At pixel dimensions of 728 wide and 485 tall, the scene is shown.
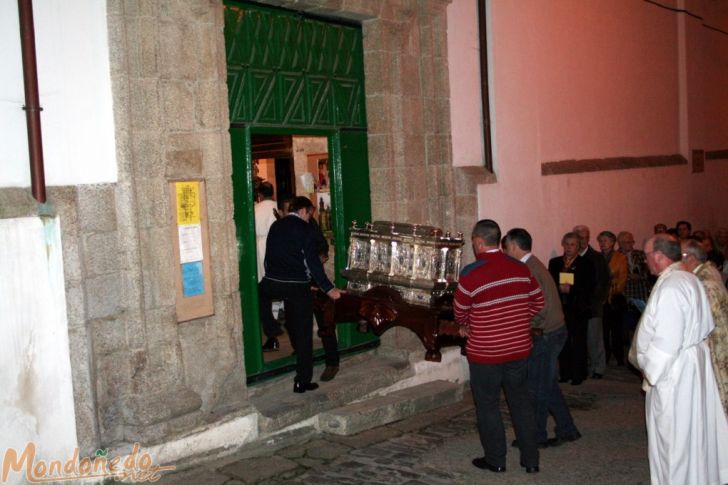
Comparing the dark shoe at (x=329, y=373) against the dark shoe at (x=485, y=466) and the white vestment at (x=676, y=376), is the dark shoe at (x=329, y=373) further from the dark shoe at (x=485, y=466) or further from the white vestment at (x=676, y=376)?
the white vestment at (x=676, y=376)

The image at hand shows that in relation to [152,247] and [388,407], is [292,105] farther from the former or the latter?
[388,407]

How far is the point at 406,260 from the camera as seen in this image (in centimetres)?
777

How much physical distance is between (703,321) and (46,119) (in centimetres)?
474

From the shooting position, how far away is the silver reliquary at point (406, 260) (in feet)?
24.9

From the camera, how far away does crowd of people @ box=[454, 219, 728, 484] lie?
18.7 ft

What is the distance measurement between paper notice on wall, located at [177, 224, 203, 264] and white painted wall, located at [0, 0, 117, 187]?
2.46 feet

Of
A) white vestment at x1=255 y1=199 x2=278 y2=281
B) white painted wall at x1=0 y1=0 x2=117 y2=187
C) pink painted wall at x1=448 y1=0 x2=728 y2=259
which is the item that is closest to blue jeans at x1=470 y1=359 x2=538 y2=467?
white painted wall at x1=0 y1=0 x2=117 y2=187

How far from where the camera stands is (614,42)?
13078 mm

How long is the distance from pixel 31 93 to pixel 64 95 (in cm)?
32

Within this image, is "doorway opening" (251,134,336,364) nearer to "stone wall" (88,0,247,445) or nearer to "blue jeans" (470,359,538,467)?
"stone wall" (88,0,247,445)

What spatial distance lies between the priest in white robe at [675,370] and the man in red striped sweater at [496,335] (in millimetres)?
896

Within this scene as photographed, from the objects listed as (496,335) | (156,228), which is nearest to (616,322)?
(496,335)

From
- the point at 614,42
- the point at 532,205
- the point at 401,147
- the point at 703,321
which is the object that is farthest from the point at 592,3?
the point at 703,321

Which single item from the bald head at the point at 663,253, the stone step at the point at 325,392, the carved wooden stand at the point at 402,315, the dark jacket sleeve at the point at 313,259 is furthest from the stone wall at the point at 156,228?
the bald head at the point at 663,253
